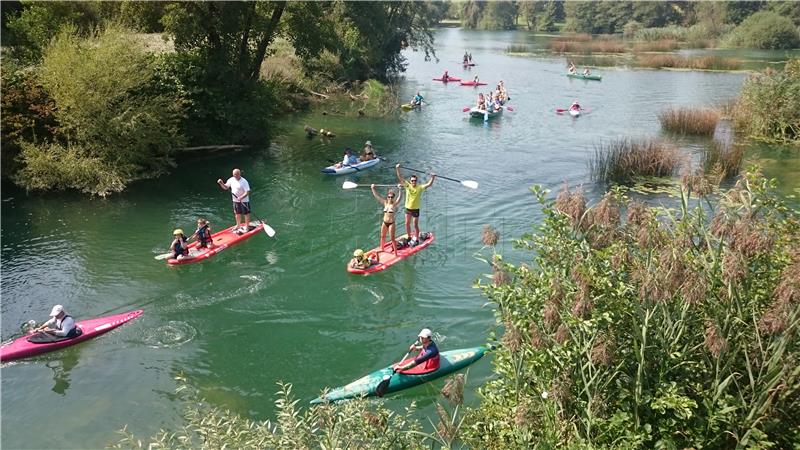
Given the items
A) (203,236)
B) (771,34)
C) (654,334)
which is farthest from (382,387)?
(771,34)

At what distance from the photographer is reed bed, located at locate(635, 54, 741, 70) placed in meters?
53.2

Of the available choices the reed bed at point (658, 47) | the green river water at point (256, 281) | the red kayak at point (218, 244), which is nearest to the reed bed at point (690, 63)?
the reed bed at point (658, 47)

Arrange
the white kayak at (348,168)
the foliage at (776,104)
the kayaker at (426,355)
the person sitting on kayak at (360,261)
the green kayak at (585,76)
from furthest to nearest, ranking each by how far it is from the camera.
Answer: the green kayak at (585,76)
the foliage at (776,104)
the white kayak at (348,168)
the person sitting on kayak at (360,261)
the kayaker at (426,355)

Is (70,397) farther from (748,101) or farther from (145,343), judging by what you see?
(748,101)

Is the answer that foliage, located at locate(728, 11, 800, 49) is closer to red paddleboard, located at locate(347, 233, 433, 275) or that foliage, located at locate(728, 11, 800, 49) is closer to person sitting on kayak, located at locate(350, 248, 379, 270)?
red paddleboard, located at locate(347, 233, 433, 275)

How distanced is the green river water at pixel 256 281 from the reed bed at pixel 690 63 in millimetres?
26620

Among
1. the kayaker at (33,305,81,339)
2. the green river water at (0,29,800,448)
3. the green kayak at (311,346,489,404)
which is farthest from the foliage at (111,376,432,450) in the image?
the kayaker at (33,305,81,339)

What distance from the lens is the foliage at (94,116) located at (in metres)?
21.7

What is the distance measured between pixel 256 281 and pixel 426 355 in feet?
20.5

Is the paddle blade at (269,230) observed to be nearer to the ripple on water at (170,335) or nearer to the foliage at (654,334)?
the ripple on water at (170,335)

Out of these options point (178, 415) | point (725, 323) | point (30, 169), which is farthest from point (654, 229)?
point (30, 169)

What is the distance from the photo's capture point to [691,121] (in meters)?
30.8

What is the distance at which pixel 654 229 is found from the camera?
7.59 metres

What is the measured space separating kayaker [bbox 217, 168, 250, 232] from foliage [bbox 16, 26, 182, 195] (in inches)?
240
